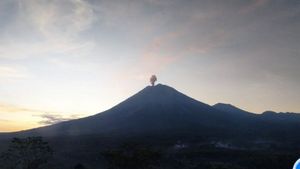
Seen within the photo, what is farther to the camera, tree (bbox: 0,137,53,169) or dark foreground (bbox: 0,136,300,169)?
dark foreground (bbox: 0,136,300,169)

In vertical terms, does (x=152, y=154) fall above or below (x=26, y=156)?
below

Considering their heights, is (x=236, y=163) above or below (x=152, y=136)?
below

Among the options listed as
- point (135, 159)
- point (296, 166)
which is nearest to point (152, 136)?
point (135, 159)

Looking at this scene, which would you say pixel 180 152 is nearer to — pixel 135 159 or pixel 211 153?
pixel 211 153

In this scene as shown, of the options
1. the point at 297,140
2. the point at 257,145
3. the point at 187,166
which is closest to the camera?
the point at 187,166

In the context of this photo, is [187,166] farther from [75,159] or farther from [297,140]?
[297,140]

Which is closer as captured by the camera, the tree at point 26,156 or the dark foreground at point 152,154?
the tree at point 26,156

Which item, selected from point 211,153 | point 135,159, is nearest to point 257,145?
point 211,153

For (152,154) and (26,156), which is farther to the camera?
(26,156)

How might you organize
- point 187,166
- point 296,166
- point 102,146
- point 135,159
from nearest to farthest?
point 296,166
point 135,159
point 187,166
point 102,146

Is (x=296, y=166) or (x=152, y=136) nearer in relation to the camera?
(x=296, y=166)
